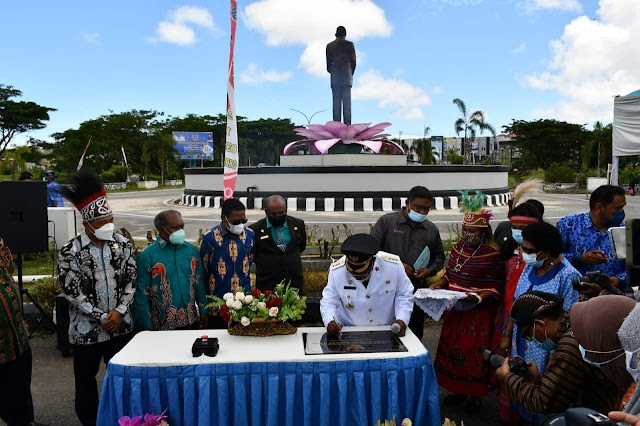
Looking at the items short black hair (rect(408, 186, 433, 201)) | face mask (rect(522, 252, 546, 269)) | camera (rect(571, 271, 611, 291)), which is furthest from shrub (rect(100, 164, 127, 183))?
camera (rect(571, 271, 611, 291))

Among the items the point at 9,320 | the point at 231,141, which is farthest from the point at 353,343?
the point at 231,141

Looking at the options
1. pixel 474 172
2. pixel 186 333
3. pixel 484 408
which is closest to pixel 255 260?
pixel 186 333

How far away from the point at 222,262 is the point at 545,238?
93.2 inches

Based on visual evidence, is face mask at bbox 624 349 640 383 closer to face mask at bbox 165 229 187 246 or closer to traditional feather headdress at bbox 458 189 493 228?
traditional feather headdress at bbox 458 189 493 228

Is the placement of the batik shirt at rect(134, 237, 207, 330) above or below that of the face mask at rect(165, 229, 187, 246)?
below

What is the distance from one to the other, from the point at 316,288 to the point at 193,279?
2.56 m

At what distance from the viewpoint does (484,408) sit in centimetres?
388

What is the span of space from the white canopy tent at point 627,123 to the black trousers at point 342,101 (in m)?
15.8

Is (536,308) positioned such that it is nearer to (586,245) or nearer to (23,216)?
(586,245)

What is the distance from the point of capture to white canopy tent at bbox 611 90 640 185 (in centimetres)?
462

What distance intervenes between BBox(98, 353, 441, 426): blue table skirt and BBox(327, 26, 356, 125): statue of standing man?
58.8 feet

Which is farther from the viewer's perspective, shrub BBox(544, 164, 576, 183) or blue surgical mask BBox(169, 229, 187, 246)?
shrub BBox(544, 164, 576, 183)

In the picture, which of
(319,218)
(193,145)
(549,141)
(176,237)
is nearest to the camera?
(176,237)

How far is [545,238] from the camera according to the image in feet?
10.3
